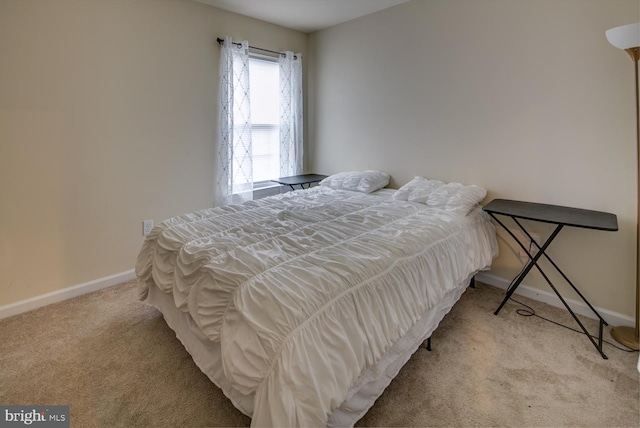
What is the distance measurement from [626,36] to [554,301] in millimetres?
→ 1740

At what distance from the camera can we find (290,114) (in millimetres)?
3781

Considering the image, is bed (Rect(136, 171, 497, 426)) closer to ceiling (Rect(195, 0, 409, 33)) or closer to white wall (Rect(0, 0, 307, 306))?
white wall (Rect(0, 0, 307, 306))

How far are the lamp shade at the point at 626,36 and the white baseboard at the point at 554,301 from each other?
1651 millimetres

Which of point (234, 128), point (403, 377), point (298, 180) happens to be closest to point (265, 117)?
point (234, 128)

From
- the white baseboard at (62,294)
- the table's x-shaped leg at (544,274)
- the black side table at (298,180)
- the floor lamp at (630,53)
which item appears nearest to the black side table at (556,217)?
the table's x-shaped leg at (544,274)

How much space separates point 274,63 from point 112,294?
2.80m

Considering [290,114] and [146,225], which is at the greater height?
[290,114]

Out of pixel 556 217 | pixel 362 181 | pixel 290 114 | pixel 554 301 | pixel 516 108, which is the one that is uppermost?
pixel 290 114

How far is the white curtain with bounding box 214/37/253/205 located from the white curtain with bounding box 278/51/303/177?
520 mm

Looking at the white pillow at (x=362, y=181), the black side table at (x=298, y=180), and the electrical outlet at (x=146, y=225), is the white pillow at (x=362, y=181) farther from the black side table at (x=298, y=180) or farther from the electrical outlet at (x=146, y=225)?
the electrical outlet at (x=146, y=225)

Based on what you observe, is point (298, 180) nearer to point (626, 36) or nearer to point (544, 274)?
point (544, 274)

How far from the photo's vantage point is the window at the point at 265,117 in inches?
137

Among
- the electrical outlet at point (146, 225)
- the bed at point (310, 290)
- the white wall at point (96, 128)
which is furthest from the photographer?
the electrical outlet at point (146, 225)

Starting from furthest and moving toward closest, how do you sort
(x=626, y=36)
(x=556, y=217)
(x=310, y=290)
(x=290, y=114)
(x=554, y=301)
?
(x=290, y=114) < (x=554, y=301) < (x=556, y=217) < (x=626, y=36) < (x=310, y=290)
